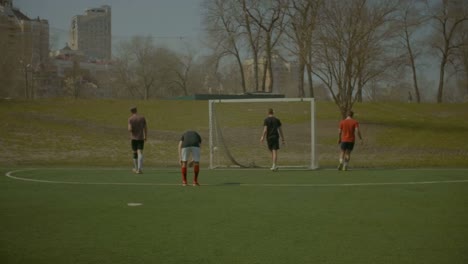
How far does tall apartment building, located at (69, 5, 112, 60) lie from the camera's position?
114 meters

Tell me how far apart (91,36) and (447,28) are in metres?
81.1

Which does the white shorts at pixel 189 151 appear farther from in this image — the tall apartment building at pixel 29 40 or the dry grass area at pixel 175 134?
the tall apartment building at pixel 29 40

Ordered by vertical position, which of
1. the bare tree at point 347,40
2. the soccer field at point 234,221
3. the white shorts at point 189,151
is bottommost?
the soccer field at point 234,221

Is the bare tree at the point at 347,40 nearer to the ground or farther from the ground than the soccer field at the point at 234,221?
farther from the ground

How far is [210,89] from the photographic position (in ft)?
267

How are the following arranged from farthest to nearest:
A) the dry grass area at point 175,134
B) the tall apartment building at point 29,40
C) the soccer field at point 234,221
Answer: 1. the tall apartment building at point 29,40
2. the dry grass area at point 175,134
3. the soccer field at point 234,221

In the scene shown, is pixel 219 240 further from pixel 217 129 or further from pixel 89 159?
pixel 89 159

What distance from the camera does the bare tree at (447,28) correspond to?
5391cm

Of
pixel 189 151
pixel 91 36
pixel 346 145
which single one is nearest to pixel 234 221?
pixel 189 151

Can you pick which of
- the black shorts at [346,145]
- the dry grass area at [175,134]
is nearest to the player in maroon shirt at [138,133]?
the dry grass area at [175,134]

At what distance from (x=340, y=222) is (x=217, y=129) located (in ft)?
44.2

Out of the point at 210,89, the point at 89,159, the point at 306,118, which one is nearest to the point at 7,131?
the point at 89,159

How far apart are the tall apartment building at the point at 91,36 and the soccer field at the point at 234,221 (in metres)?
102

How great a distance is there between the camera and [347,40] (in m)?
30.8
